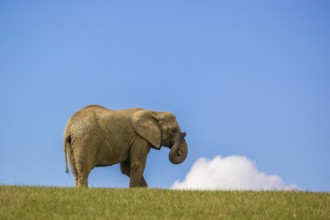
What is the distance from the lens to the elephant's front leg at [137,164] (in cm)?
2345

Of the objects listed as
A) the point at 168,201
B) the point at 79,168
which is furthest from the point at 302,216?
the point at 79,168

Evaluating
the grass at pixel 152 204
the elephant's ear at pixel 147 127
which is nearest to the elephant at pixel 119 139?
the elephant's ear at pixel 147 127

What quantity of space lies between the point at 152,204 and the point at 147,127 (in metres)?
9.35

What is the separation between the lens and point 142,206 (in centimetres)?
1482

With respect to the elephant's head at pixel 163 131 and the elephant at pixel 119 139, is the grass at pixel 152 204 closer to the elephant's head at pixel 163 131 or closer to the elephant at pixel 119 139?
the elephant at pixel 119 139

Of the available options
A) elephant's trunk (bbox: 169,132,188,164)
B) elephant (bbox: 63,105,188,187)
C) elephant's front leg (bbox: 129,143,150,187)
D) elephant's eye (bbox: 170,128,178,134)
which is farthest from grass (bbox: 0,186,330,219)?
elephant's eye (bbox: 170,128,178,134)

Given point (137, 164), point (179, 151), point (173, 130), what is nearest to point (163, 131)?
point (173, 130)

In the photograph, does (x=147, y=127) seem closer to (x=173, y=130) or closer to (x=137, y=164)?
(x=173, y=130)

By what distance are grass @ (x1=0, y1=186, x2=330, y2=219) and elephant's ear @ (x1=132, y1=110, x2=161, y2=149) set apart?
7.09 meters

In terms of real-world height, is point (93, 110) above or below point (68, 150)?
above

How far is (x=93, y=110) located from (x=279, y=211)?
10.5 m

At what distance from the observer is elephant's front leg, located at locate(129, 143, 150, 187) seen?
23453 mm

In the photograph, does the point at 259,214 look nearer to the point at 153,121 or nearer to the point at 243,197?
the point at 243,197

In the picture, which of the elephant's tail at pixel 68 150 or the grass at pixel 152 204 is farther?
the elephant's tail at pixel 68 150
